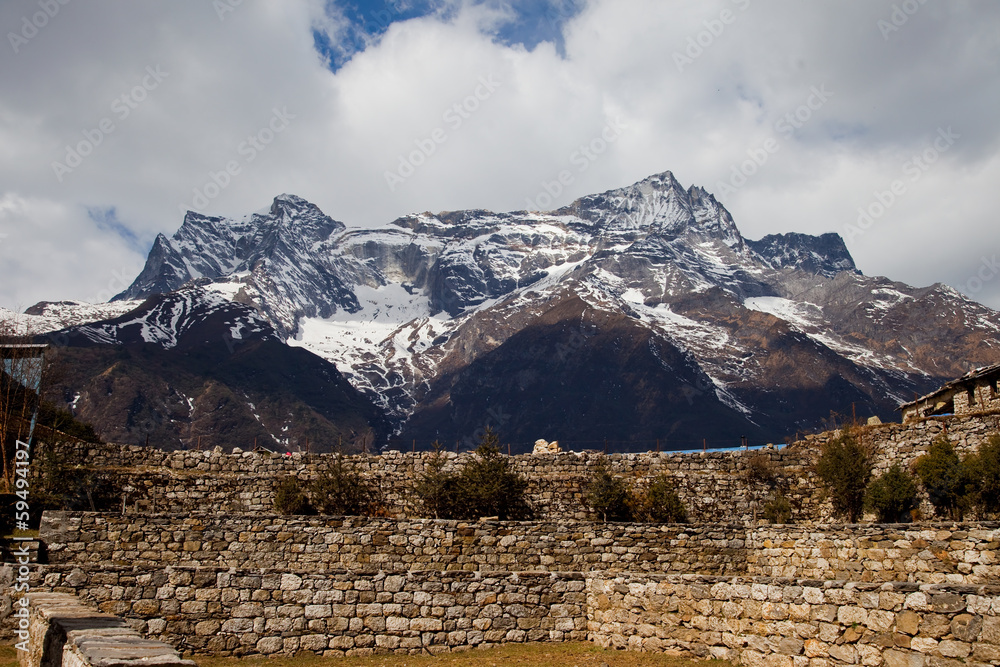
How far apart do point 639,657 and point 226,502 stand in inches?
673

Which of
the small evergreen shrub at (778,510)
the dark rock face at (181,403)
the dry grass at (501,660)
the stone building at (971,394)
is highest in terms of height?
the dark rock face at (181,403)

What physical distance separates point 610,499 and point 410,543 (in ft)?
24.2

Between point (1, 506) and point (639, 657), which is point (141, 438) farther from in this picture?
point (639, 657)

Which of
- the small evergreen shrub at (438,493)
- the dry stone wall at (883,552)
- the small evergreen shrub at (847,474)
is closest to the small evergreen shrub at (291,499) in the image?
the small evergreen shrub at (438,493)

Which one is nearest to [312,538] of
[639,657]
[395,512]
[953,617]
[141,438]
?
[395,512]

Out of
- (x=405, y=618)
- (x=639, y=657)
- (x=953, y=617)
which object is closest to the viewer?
(x=953, y=617)

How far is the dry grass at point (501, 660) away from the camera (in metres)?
13.2

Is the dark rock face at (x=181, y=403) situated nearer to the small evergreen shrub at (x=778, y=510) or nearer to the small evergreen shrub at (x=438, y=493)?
the small evergreen shrub at (x=438, y=493)

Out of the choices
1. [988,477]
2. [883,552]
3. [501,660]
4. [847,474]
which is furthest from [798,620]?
[847,474]

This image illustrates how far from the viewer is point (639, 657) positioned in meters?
13.5

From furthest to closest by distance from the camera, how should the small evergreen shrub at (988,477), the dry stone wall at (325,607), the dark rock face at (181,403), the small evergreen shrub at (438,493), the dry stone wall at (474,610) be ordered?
the dark rock face at (181,403) → the small evergreen shrub at (438,493) → the small evergreen shrub at (988,477) → the dry stone wall at (325,607) → the dry stone wall at (474,610)

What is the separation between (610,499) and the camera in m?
25.1

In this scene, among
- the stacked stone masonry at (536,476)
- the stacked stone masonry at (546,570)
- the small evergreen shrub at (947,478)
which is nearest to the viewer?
the stacked stone masonry at (546,570)

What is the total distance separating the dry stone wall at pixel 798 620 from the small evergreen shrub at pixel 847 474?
12830mm
